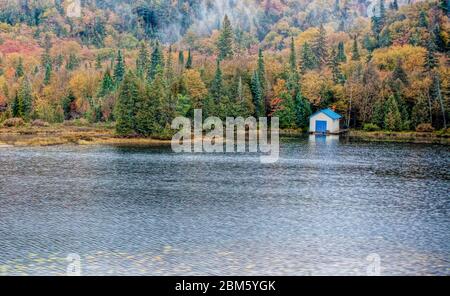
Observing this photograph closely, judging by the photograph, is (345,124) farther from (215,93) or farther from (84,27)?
(84,27)

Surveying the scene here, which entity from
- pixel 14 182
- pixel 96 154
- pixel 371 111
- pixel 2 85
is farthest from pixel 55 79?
pixel 14 182

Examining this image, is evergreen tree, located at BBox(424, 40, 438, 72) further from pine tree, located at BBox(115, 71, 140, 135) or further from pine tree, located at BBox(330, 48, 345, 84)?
pine tree, located at BBox(115, 71, 140, 135)

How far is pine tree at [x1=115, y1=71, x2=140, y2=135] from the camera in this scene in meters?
60.8

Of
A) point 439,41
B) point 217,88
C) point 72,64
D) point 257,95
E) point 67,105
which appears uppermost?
point 439,41

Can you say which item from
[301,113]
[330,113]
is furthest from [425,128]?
[301,113]

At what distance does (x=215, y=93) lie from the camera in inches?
3100

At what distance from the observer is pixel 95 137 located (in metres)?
59.2

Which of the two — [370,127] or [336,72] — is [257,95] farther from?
[370,127]

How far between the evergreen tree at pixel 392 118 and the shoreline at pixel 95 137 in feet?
4.21

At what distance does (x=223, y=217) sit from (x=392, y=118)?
51.3 metres

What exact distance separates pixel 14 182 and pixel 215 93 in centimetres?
5100

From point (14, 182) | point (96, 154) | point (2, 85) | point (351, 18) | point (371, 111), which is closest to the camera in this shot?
point (14, 182)

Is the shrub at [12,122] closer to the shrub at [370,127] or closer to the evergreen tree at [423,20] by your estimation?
the shrub at [370,127]

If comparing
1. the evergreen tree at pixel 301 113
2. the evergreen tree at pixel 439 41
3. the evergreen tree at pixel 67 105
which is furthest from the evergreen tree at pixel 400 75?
the evergreen tree at pixel 67 105
